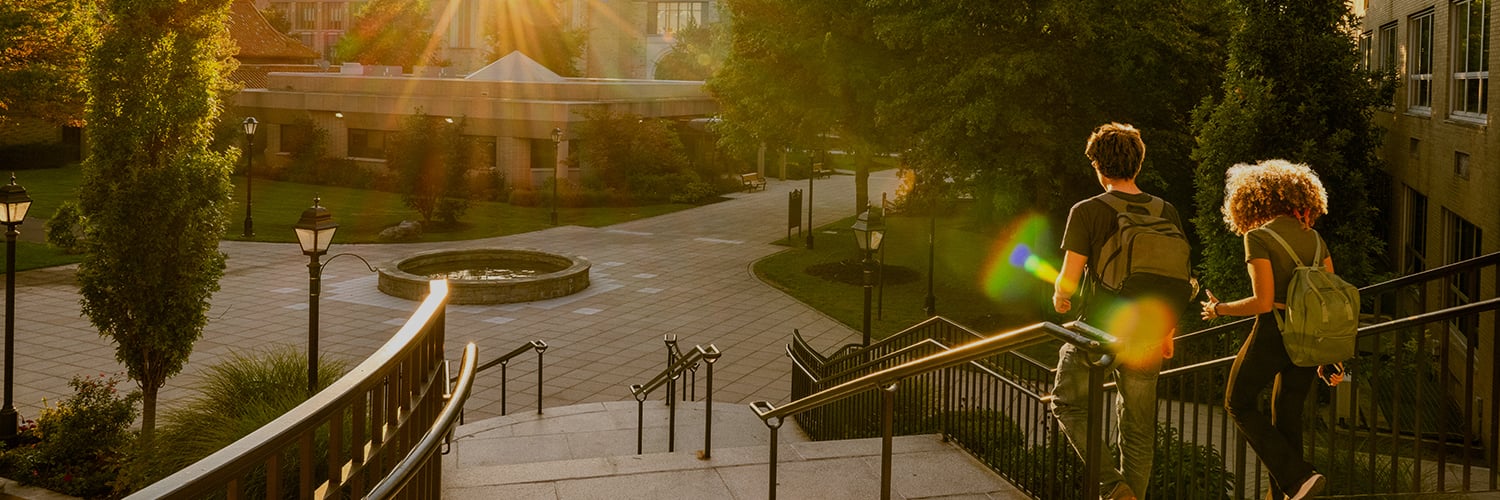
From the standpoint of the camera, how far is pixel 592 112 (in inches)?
1695

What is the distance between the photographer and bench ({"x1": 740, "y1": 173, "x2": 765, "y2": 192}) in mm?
48059

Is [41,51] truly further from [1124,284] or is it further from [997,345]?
[997,345]

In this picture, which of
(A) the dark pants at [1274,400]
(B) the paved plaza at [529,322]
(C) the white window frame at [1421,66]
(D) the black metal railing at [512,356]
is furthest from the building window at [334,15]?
(A) the dark pants at [1274,400]

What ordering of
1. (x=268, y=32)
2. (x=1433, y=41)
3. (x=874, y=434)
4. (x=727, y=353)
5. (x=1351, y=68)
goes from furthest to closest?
(x=268, y=32) < (x=727, y=353) < (x=1433, y=41) < (x=1351, y=68) < (x=874, y=434)

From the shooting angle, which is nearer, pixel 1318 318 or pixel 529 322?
pixel 1318 318

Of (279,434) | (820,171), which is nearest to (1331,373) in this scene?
(279,434)

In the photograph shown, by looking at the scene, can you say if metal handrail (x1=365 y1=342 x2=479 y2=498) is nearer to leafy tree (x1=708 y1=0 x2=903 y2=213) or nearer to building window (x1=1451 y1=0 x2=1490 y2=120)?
building window (x1=1451 y1=0 x2=1490 y2=120)

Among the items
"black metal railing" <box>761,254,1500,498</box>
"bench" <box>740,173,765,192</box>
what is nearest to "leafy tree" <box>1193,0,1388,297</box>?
"black metal railing" <box>761,254,1500,498</box>

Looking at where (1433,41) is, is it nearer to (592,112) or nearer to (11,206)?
(11,206)

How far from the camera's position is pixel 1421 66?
58.1 ft

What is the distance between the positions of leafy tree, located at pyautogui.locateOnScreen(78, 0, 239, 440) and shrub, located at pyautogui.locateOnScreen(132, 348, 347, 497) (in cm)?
104

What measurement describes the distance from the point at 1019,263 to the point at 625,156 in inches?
747

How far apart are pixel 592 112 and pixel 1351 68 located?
31.1m

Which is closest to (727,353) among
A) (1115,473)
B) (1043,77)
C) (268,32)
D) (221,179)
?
(1043,77)
